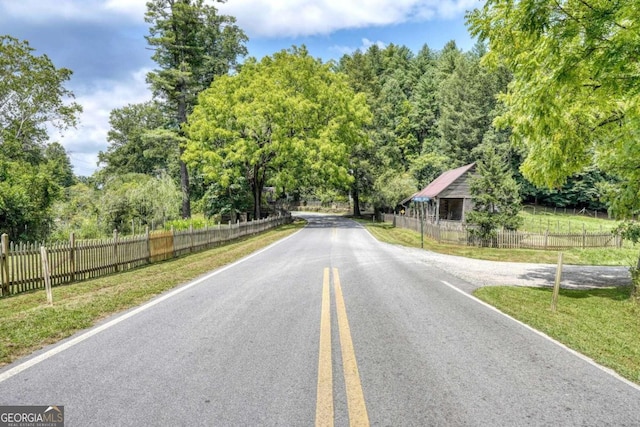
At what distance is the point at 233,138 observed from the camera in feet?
114

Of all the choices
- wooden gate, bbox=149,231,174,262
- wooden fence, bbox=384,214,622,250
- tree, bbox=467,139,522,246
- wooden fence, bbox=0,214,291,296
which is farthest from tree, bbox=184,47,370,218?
wooden gate, bbox=149,231,174,262

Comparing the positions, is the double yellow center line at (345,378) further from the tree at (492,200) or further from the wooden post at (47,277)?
the tree at (492,200)

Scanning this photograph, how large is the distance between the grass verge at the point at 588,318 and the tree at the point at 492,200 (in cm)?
1215

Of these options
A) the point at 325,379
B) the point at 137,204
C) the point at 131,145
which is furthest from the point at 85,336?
the point at 131,145

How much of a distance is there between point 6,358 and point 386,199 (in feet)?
143

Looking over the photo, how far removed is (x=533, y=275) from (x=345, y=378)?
39.3 feet

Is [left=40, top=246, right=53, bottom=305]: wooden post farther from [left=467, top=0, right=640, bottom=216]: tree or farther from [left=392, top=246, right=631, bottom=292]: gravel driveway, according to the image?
[left=467, top=0, right=640, bottom=216]: tree

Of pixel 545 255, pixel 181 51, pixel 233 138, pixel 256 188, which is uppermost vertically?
pixel 181 51

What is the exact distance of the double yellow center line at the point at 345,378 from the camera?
3277 mm

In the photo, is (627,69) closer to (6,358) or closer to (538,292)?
(538,292)

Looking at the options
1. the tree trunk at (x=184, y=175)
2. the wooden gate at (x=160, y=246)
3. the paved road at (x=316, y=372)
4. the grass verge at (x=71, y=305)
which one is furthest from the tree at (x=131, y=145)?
the paved road at (x=316, y=372)

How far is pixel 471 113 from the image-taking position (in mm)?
54406

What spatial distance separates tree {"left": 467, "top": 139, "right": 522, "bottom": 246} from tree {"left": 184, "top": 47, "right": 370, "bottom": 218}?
14110 mm

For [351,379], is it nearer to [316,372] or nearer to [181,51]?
[316,372]
